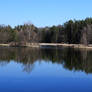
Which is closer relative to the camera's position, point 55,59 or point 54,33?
point 55,59

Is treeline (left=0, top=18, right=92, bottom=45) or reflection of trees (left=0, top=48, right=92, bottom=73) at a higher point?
treeline (left=0, top=18, right=92, bottom=45)

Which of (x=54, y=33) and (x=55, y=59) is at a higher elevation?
(x=54, y=33)

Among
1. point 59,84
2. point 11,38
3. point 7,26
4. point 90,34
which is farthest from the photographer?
point 7,26

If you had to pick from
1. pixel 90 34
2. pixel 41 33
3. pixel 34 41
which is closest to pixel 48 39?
pixel 41 33

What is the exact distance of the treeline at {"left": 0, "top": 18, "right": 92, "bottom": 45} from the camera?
2196 inches

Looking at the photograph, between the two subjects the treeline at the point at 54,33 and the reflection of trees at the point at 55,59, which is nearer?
the reflection of trees at the point at 55,59

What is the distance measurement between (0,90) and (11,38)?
5870 cm

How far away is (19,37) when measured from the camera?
56500mm

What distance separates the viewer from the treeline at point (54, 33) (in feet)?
183

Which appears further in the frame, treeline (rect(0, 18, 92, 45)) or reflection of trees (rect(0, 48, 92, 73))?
treeline (rect(0, 18, 92, 45))

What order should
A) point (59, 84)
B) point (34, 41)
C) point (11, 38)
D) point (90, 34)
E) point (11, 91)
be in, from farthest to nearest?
point (11, 38) < point (34, 41) < point (90, 34) < point (59, 84) < point (11, 91)

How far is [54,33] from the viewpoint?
77438 mm

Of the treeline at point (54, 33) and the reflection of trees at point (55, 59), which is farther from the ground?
the treeline at point (54, 33)

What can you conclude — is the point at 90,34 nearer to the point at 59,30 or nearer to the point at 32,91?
the point at 59,30
